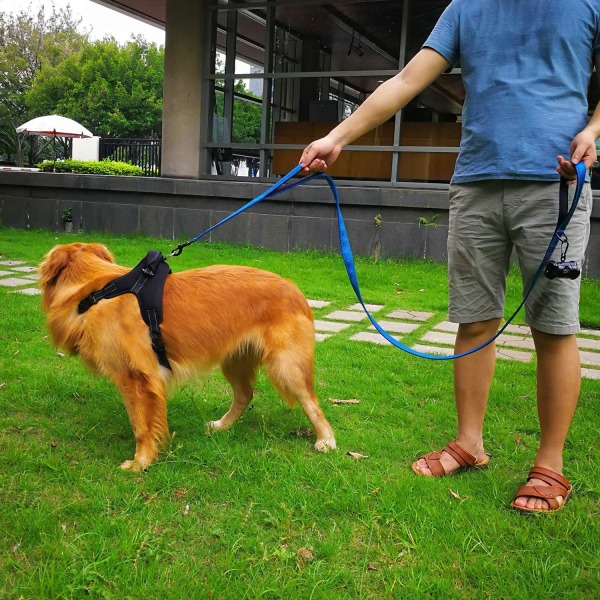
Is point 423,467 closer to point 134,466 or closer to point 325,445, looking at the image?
point 325,445

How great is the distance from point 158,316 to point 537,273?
5.85 feet

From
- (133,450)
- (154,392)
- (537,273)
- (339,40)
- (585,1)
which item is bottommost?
(133,450)

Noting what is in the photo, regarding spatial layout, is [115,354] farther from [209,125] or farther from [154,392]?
[209,125]

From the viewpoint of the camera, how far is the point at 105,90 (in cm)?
4728

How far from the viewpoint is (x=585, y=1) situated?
2549 mm

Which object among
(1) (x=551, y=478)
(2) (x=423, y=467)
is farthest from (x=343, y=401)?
(1) (x=551, y=478)

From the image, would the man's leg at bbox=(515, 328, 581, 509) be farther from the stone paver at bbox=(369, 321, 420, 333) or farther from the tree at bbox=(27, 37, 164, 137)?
the tree at bbox=(27, 37, 164, 137)

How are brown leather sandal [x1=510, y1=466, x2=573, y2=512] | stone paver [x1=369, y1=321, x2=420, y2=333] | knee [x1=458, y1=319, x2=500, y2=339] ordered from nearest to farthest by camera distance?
1. brown leather sandal [x1=510, y1=466, x2=573, y2=512]
2. knee [x1=458, y1=319, x2=500, y2=339]
3. stone paver [x1=369, y1=321, x2=420, y2=333]

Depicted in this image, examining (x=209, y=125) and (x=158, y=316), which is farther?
(x=209, y=125)

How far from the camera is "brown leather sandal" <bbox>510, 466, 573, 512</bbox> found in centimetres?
271

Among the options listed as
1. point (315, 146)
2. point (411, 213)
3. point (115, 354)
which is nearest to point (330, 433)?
point (115, 354)

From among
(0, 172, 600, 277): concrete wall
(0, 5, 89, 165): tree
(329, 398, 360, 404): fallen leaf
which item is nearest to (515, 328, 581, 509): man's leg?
(329, 398, 360, 404): fallen leaf

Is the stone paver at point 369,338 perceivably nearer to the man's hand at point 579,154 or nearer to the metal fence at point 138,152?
the man's hand at point 579,154

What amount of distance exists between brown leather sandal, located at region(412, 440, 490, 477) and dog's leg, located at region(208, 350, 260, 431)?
3.60ft
